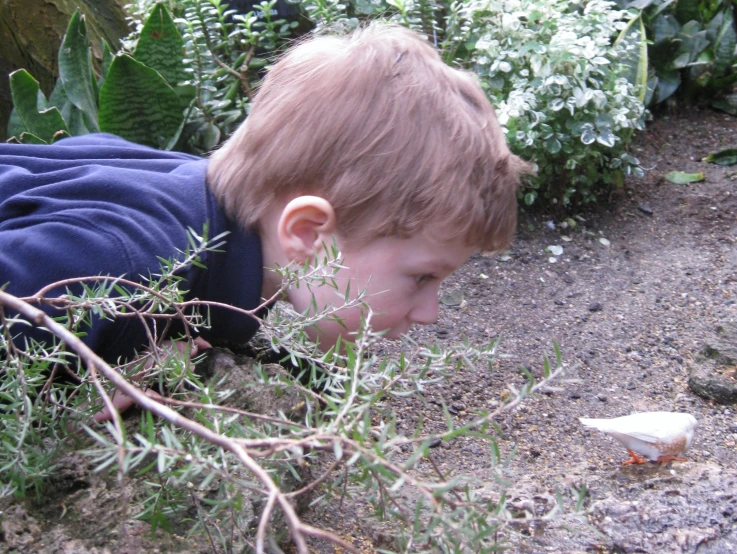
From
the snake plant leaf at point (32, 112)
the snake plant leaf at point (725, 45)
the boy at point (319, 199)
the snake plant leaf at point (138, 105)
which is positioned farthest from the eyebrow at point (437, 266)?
the snake plant leaf at point (725, 45)

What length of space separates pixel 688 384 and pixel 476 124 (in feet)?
2.92

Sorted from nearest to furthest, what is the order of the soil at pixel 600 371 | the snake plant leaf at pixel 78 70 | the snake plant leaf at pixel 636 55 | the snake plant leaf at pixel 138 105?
1. the soil at pixel 600 371
2. the snake plant leaf at pixel 138 105
3. the snake plant leaf at pixel 78 70
4. the snake plant leaf at pixel 636 55

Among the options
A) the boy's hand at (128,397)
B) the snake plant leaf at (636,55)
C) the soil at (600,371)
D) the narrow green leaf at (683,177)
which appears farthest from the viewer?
the narrow green leaf at (683,177)

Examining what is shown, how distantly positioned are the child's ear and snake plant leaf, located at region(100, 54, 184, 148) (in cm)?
104

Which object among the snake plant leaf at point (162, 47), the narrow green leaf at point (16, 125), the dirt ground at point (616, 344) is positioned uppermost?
the snake plant leaf at point (162, 47)

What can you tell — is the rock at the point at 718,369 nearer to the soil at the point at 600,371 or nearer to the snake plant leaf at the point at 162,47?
the soil at the point at 600,371

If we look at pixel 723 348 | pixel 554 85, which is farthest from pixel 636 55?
pixel 723 348

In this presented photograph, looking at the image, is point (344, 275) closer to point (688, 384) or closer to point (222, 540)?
point (222, 540)

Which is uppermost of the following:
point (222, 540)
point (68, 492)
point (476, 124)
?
point (476, 124)

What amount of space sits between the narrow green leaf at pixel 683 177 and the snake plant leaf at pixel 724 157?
16cm

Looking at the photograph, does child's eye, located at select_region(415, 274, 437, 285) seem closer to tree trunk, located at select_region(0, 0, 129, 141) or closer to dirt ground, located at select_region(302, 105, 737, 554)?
dirt ground, located at select_region(302, 105, 737, 554)

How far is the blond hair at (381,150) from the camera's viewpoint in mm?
1338

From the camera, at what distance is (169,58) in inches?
96.0

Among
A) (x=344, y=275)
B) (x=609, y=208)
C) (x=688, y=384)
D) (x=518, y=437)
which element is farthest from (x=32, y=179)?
(x=609, y=208)
